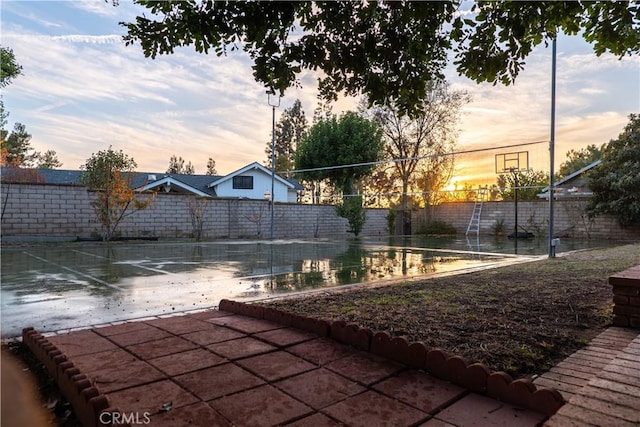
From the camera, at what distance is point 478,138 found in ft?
72.2

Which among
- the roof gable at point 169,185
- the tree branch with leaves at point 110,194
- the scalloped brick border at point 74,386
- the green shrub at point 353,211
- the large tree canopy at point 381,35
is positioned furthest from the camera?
the roof gable at point 169,185

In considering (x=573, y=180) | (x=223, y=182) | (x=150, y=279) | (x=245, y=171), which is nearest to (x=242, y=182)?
(x=245, y=171)

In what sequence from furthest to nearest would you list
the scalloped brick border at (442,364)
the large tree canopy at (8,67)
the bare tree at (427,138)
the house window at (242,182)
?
the house window at (242,182) < the bare tree at (427,138) < the large tree canopy at (8,67) < the scalloped brick border at (442,364)

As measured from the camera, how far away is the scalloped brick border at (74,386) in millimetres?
1570

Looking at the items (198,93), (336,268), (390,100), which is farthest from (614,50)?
(198,93)

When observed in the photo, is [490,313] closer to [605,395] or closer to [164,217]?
[605,395]

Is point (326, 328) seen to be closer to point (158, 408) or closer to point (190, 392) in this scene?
point (190, 392)

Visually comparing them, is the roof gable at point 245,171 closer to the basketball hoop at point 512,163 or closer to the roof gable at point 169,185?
the roof gable at point 169,185

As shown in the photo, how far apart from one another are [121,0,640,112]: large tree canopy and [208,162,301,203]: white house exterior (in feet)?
69.8

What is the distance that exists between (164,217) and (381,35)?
13.1 m

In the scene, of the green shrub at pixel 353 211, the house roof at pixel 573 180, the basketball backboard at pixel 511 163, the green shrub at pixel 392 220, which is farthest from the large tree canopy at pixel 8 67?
the house roof at pixel 573 180

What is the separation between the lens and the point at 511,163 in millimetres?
15750

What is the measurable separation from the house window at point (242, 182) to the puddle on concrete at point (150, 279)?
1522 centimetres

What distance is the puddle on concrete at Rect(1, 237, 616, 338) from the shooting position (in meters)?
3.75
